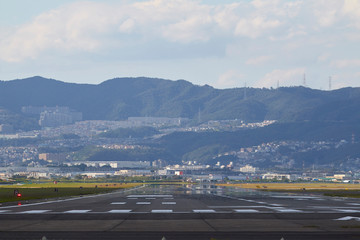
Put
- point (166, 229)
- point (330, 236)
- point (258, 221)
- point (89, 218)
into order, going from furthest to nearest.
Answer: point (89, 218) → point (258, 221) → point (166, 229) → point (330, 236)

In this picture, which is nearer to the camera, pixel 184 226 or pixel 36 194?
pixel 184 226

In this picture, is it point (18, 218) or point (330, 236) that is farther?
point (18, 218)

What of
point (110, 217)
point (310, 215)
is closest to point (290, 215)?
point (310, 215)

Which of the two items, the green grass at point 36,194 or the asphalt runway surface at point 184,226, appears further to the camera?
the green grass at point 36,194

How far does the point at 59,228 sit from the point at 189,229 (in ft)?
24.8

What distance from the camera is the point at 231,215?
50812mm

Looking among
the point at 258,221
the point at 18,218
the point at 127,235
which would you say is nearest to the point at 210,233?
the point at 127,235

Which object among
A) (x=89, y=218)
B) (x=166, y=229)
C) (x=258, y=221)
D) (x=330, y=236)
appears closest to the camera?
(x=330, y=236)

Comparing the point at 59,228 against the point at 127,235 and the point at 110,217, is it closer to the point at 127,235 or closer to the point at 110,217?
the point at 127,235

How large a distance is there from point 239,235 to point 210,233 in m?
1.70

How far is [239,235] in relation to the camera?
3588cm

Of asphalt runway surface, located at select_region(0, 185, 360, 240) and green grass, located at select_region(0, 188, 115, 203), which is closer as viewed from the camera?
asphalt runway surface, located at select_region(0, 185, 360, 240)

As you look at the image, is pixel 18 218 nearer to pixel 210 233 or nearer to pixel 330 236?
pixel 210 233

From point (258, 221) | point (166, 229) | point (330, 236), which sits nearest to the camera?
point (330, 236)
